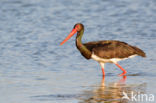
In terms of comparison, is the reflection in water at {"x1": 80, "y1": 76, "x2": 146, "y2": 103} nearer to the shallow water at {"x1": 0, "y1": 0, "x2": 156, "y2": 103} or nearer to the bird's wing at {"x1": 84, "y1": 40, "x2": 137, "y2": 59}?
the shallow water at {"x1": 0, "y1": 0, "x2": 156, "y2": 103}

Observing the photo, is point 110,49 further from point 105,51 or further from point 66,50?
point 66,50

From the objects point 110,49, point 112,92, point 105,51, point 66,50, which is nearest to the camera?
point 112,92

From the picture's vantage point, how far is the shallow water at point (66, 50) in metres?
9.64

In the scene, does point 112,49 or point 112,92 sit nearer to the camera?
point 112,92

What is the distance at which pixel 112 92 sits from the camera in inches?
378

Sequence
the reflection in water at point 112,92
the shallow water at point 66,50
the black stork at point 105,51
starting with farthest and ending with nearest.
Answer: the black stork at point 105,51 < the shallow water at point 66,50 < the reflection in water at point 112,92

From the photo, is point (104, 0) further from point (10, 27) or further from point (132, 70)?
point (132, 70)

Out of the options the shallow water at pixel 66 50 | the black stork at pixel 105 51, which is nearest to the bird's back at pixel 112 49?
the black stork at pixel 105 51

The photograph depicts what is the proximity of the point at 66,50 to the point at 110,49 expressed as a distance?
2.72 meters

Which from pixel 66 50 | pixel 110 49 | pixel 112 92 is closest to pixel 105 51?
pixel 110 49

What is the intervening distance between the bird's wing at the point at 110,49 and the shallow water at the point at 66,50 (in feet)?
1.46

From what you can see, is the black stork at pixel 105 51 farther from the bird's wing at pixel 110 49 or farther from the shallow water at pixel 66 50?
the shallow water at pixel 66 50

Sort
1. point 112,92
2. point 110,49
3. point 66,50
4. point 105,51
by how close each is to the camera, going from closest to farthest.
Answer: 1. point 112,92
2. point 105,51
3. point 110,49
4. point 66,50

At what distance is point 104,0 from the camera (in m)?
22.8
